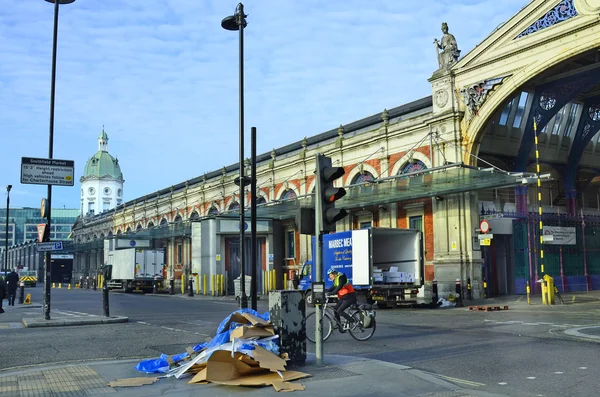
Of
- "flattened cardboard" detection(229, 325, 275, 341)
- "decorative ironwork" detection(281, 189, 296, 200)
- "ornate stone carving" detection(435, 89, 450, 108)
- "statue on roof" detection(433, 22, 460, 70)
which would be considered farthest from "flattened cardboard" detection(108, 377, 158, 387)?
"decorative ironwork" detection(281, 189, 296, 200)

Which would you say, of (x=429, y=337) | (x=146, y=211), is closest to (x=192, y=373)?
(x=429, y=337)

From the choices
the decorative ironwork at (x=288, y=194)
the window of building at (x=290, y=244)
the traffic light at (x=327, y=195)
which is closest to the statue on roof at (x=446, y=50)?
the decorative ironwork at (x=288, y=194)

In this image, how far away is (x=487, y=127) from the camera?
95.1 ft

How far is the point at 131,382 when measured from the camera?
839cm

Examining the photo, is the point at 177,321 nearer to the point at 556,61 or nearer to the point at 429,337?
the point at 429,337

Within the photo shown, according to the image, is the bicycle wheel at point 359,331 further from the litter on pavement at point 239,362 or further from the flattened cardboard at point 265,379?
the flattened cardboard at point 265,379

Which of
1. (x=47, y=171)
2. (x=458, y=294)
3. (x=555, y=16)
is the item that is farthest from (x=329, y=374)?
(x=555, y=16)

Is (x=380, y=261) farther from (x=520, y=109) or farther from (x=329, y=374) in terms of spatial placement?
(x=329, y=374)

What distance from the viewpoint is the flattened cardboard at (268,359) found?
27.8 feet

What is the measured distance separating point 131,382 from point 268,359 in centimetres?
188

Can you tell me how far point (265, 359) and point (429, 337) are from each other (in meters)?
6.83

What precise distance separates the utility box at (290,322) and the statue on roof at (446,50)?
77.6 feet

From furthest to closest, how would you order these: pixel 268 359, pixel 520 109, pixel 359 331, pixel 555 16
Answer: pixel 520 109 < pixel 555 16 < pixel 359 331 < pixel 268 359

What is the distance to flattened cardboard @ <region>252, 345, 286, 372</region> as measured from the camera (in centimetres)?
847
